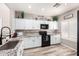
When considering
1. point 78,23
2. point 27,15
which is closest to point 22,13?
point 27,15

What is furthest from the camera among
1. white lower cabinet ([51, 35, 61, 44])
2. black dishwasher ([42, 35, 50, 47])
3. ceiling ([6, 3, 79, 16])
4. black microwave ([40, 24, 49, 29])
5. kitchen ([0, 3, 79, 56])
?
white lower cabinet ([51, 35, 61, 44])

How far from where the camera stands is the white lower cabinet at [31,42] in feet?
12.4

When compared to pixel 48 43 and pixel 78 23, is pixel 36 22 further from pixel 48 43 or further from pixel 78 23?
pixel 78 23

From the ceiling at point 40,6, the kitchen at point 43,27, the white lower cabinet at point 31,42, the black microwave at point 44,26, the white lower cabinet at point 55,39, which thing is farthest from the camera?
the white lower cabinet at point 55,39

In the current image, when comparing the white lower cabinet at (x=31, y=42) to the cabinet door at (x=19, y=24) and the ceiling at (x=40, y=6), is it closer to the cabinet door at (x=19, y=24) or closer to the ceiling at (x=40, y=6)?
the cabinet door at (x=19, y=24)

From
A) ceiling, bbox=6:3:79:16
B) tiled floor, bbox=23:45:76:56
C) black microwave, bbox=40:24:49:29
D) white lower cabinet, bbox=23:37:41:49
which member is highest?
ceiling, bbox=6:3:79:16

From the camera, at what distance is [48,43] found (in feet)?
14.8

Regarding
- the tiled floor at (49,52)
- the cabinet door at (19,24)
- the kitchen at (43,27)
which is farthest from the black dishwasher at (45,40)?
the cabinet door at (19,24)

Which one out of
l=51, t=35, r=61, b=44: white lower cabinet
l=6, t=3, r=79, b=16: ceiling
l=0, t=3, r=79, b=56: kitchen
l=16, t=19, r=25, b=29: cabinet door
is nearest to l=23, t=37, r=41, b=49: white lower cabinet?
l=0, t=3, r=79, b=56: kitchen

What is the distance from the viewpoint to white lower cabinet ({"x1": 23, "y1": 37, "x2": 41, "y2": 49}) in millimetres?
3788

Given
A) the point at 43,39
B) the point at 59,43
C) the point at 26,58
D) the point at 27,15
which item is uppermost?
the point at 27,15

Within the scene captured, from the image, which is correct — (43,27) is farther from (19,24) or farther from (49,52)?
(49,52)

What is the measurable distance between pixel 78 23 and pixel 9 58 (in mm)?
3313

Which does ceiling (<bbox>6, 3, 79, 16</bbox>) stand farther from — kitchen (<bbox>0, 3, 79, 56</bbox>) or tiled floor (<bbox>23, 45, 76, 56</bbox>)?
tiled floor (<bbox>23, 45, 76, 56</bbox>)
